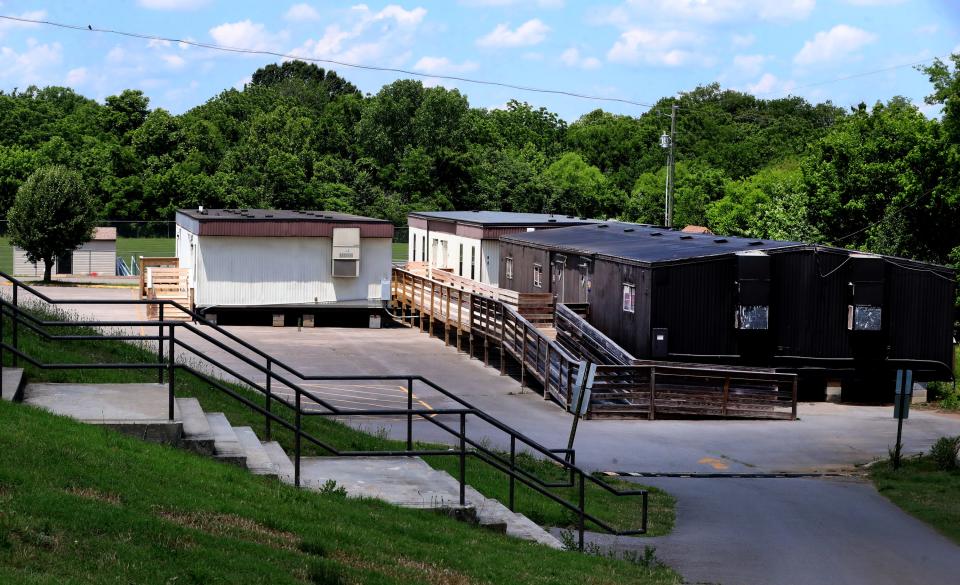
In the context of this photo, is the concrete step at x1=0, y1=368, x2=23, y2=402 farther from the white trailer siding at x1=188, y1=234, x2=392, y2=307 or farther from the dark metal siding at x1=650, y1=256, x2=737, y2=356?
the white trailer siding at x1=188, y1=234, x2=392, y2=307

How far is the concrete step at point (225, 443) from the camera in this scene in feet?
43.7

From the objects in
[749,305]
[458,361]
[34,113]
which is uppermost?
[34,113]

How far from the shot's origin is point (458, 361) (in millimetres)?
39969

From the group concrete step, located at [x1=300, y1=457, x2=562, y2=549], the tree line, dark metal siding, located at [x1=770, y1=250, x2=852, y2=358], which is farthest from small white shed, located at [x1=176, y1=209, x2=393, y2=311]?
concrete step, located at [x1=300, y1=457, x2=562, y2=549]

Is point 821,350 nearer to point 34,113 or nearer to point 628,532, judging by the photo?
point 628,532

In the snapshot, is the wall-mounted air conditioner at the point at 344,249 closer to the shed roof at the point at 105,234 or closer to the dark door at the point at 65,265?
the dark door at the point at 65,265

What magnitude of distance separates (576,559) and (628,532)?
4256 millimetres

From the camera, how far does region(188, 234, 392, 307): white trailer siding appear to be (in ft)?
152

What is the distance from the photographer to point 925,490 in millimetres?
22734

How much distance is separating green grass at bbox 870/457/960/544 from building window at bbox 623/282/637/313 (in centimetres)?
1009

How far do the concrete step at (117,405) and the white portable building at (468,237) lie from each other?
119 ft

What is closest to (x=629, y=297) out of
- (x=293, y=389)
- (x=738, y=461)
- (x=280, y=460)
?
(x=738, y=461)

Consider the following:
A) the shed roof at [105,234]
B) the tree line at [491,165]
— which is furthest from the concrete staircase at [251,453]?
the shed roof at [105,234]

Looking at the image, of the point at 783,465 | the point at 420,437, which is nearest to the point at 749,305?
the point at 783,465
